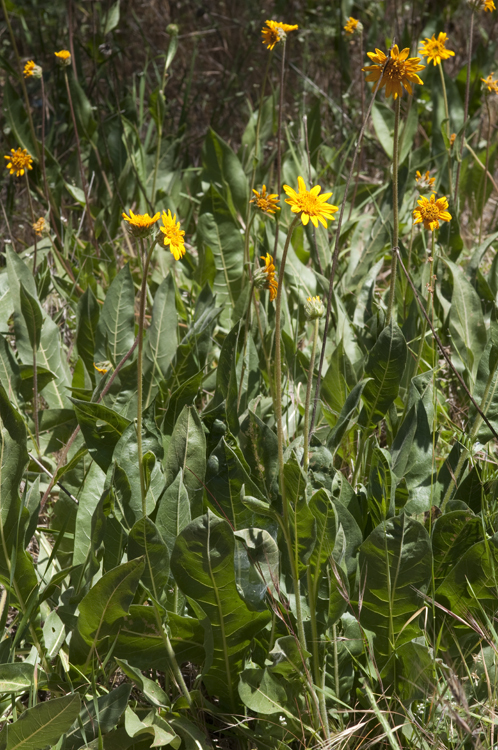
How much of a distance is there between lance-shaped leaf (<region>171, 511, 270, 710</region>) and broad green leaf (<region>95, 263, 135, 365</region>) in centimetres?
94

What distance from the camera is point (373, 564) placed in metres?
1.19

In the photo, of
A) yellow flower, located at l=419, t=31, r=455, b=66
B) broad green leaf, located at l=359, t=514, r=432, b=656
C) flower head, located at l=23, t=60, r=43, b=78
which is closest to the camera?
broad green leaf, located at l=359, t=514, r=432, b=656

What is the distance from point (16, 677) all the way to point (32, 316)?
38.1 inches

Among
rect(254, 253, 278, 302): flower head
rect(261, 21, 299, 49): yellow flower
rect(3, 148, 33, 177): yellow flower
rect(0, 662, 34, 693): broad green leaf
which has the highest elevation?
rect(261, 21, 299, 49): yellow flower

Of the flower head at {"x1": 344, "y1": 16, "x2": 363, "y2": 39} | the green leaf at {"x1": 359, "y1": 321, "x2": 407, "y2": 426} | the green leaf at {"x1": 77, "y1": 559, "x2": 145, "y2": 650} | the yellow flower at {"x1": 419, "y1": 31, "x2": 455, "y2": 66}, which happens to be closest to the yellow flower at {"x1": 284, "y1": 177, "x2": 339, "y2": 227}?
the green leaf at {"x1": 359, "y1": 321, "x2": 407, "y2": 426}

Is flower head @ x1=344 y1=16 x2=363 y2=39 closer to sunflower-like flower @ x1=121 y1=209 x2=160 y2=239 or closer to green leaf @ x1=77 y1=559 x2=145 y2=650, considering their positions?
sunflower-like flower @ x1=121 y1=209 x2=160 y2=239

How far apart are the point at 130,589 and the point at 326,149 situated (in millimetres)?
2564

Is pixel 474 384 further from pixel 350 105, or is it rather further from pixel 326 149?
pixel 350 105

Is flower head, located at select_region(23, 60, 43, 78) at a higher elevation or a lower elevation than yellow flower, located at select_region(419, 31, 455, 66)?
higher

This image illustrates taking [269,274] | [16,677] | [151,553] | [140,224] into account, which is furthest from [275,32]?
[16,677]

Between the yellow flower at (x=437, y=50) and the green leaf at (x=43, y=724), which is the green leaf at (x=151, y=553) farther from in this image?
the yellow flower at (x=437, y=50)

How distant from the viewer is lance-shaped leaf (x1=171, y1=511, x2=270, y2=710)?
1100mm

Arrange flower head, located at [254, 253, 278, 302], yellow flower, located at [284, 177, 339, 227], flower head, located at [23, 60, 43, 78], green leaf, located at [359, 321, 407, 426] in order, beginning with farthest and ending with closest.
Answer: flower head, located at [23, 60, 43, 78] → green leaf, located at [359, 321, 407, 426] → flower head, located at [254, 253, 278, 302] → yellow flower, located at [284, 177, 339, 227]

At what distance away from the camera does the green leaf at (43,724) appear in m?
1.06
